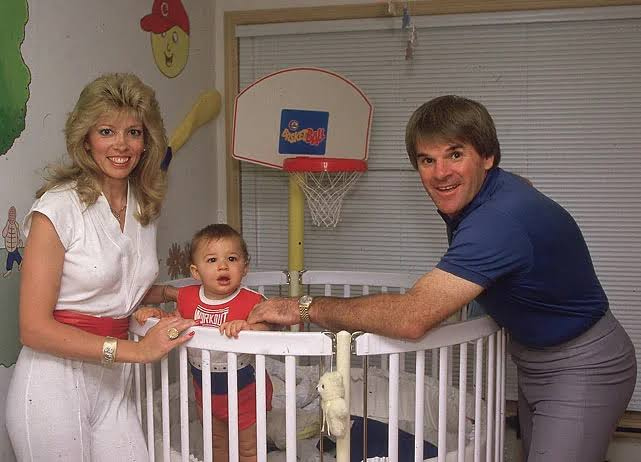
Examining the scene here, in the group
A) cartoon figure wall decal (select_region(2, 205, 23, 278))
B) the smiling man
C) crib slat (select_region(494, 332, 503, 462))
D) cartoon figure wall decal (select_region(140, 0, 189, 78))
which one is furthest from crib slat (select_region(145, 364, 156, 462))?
cartoon figure wall decal (select_region(140, 0, 189, 78))

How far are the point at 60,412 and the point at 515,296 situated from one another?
3.60 feet

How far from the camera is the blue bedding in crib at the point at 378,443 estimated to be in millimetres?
2396

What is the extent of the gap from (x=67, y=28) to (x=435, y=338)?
1374 mm

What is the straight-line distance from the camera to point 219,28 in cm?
320

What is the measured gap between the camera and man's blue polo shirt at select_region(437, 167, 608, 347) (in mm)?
1586

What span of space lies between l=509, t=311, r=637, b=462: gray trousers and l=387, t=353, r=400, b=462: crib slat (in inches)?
16.2

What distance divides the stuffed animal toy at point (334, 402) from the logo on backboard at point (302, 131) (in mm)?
1372

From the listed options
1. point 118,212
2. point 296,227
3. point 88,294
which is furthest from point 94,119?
point 296,227

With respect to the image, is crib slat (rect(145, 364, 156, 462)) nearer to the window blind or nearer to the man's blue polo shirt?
the man's blue polo shirt

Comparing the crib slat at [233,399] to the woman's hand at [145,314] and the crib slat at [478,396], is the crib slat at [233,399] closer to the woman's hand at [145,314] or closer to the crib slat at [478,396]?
the woman's hand at [145,314]

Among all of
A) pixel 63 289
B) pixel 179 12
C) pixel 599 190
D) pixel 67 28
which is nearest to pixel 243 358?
pixel 63 289

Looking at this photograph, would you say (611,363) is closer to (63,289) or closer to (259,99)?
(63,289)

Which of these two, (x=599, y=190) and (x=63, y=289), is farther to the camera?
(x=599, y=190)

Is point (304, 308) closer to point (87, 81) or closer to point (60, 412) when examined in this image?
point (60, 412)
